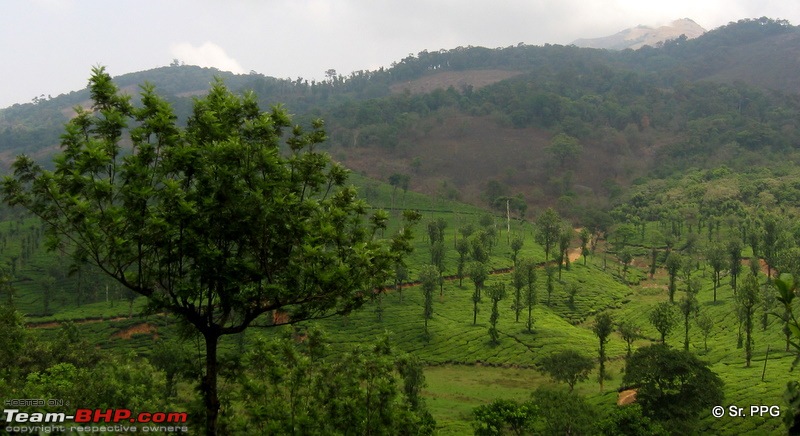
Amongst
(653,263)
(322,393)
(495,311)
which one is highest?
(322,393)

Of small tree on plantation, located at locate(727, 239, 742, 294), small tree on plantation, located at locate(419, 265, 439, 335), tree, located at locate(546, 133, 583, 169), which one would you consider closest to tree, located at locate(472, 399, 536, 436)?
small tree on plantation, located at locate(419, 265, 439, 335)

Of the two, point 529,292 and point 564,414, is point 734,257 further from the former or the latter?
point 564,414

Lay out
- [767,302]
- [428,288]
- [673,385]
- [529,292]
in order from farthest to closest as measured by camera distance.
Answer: [529,292] → [428,288] → [767,302] → [673,385]

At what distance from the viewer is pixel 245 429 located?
46.5 feet

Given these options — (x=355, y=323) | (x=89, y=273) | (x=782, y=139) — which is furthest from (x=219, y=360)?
(x=782, y=139)

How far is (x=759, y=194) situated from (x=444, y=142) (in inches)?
3931

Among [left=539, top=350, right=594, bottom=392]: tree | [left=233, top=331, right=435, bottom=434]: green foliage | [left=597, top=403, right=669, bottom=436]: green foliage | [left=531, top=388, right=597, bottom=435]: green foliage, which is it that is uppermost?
[left=233, top=331, right=435, bottom=434]: green foliage

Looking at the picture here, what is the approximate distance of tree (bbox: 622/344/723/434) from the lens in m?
34.3

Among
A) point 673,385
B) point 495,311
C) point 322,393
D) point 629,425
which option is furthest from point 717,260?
point 322,393

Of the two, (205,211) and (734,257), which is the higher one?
(205,211)

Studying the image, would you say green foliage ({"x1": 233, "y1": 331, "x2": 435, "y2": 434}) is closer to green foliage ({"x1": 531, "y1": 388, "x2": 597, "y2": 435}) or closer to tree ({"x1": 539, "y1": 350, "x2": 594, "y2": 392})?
green foliage ({"x1": 531, "y1": 388, "x2": 597, "y2": 435})

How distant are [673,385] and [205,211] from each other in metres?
34.9

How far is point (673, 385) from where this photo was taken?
1387 inches

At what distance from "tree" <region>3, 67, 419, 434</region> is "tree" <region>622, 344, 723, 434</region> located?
2932 centimetres
